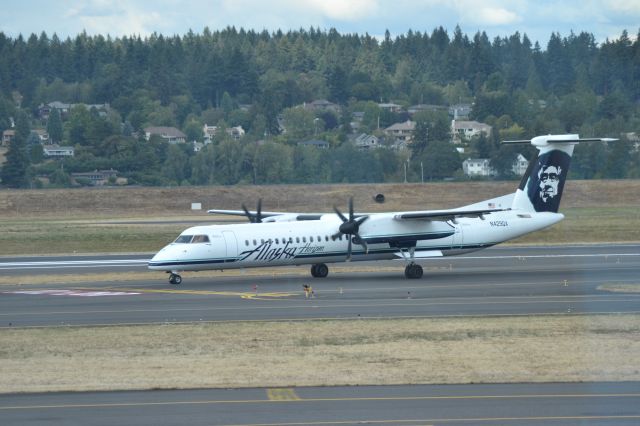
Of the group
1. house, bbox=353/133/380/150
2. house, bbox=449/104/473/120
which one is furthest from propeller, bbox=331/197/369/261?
house, bbox=449/104/473/120

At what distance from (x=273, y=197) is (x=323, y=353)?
62673 mm

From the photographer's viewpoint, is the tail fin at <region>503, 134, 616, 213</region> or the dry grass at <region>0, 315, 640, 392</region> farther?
the tail fin at <region>503, 134, 616, 213</region>

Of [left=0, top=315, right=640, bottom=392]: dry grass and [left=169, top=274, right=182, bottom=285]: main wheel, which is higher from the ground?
[left=0, top=315, right=640, bottom=392]: dry grass

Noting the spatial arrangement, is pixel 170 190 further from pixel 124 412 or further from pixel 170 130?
pixel 170 130

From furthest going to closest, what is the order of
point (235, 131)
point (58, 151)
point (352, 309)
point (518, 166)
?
point (235, 131), point (58, 151), point (518, 166), point (352, 309)

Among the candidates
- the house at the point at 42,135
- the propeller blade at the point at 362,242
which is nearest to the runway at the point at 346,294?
the propeller blade at the point at 362,242

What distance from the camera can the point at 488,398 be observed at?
19562mm

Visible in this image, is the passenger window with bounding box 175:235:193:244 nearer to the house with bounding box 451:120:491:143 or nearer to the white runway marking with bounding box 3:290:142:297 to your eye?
the white runway marking with bounding box 3:290:142:297

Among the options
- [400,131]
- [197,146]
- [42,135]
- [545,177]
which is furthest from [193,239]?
[42,135]

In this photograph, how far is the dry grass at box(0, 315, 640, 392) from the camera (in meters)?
21.9

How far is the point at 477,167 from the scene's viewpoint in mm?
107750

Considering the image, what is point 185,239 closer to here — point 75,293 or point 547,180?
point 75,293

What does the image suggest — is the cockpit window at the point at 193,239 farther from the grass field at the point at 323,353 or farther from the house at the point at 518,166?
the house at the point at 518,166

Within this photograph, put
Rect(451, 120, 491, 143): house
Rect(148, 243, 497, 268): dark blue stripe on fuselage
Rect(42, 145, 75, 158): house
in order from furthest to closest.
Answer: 1. Rect(451, 120, 491, 143): house
2. Rect(42, 145, 75, 158): house
3. Rect(148, 243, 497, 268): dark blue stripe on fuselage
